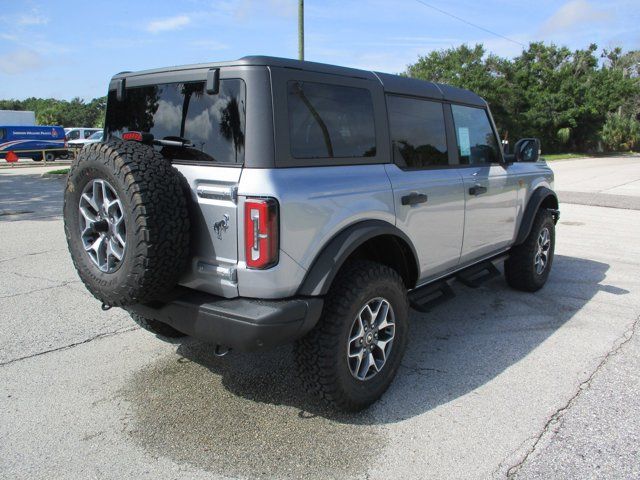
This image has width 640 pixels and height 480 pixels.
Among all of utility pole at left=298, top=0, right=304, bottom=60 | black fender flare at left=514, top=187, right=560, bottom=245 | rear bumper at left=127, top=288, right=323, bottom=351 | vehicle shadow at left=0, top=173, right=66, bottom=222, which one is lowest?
vehicle shadow at left=0, top=173, right=66, bottom=222

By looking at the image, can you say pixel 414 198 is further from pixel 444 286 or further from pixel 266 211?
pixel 266 211

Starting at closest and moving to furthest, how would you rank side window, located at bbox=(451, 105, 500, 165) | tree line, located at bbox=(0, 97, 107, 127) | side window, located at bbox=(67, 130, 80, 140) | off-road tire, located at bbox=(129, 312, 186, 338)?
off-road tire, located at bbox=(129, 312, 186, 338) < side window, located at bbox=(451, 105, 500, 165) < side window, located at bbox=(67, 130, 80, 140) < tree line, located at bbox=(0, 97, 107, 127)

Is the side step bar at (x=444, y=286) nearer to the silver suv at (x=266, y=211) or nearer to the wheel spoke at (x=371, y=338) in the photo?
the silver suv at (x=266, y=211)

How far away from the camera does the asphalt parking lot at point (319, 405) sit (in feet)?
8.61

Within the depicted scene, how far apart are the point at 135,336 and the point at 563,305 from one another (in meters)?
3.98

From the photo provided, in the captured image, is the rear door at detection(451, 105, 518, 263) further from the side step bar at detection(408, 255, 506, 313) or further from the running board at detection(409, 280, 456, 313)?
the running board at detection(409, 280, 456, 313)

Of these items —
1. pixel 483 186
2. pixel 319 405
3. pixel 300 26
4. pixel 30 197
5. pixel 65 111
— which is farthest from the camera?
pixel 65 111

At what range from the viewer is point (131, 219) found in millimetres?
2586

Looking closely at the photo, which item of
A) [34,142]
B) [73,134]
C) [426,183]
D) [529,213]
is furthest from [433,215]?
[73,134]

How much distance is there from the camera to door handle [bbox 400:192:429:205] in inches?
133

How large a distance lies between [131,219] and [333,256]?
41.7 inches

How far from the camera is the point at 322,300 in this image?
2.78 metres

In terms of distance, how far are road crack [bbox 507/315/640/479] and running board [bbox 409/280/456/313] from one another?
3.43 ft

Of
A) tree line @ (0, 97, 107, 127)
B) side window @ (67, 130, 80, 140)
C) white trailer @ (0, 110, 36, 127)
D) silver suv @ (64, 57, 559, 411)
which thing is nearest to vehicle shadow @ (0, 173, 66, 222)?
silver suv @ (64, 57, 559, 411)
